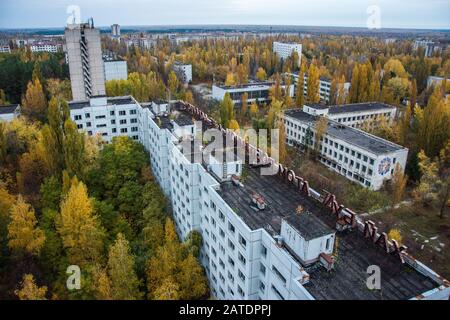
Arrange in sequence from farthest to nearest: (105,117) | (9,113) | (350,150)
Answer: (9,113)
(105,117)
(350,150)

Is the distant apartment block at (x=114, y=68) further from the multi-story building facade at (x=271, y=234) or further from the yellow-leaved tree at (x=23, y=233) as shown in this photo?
the yellow-leaved tree at (x=23, y=233)

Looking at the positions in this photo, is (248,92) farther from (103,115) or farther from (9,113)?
(9,113)

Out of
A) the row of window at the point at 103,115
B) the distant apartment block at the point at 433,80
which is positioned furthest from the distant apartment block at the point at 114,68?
the distant apartment block at the point at 433,80

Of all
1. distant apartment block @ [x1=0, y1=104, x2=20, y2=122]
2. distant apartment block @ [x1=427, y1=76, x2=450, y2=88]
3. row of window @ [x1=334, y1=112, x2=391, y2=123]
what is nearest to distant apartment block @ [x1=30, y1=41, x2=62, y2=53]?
distant apartment block @ [x1=0, y1=104, x2=20, y2=122]

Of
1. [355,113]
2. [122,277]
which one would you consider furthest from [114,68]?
[122,277]

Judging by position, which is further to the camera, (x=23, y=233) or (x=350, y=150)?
(x=350, y=150)

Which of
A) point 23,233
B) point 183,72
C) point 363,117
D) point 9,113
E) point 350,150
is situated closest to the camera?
point 23,233

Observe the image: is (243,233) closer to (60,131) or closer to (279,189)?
(279,189)
